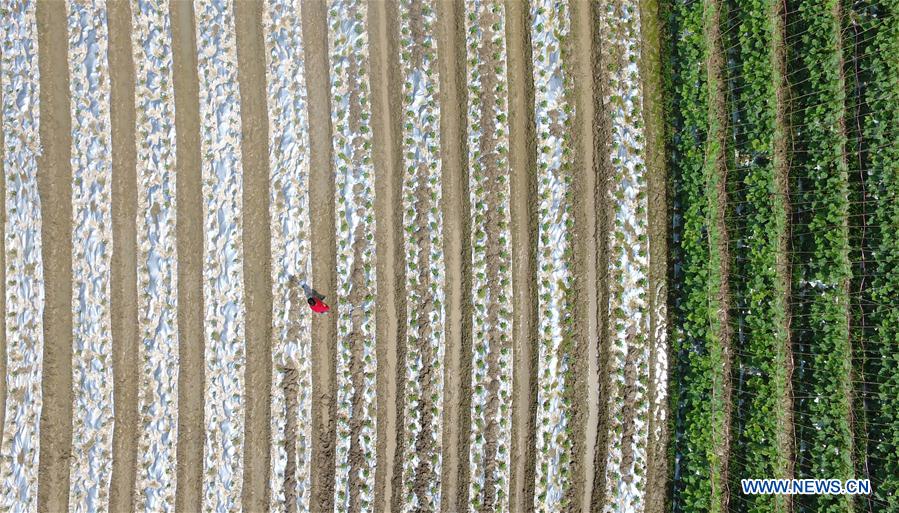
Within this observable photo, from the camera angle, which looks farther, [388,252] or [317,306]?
[388,252]

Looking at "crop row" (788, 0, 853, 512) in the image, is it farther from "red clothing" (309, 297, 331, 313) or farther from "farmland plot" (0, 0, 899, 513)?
"red clothing" (309, 297, 331, 313)

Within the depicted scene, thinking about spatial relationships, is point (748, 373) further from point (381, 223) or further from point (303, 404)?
point (303, 404)

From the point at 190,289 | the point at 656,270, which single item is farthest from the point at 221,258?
the point at 656,270

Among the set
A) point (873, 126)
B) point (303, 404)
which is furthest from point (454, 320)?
point (873, 126)

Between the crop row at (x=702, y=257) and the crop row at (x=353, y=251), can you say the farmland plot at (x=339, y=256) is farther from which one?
the crop row at (x=702, y=257)

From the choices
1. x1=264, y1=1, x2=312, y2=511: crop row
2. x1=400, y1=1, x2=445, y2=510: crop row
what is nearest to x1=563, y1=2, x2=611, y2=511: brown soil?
x1=400, y1=1, x2=445, y2=510: crop row

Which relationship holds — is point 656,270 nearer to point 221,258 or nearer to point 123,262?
point 221,258

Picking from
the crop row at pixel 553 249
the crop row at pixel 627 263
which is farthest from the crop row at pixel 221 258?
the crop row at pixel 627 263
